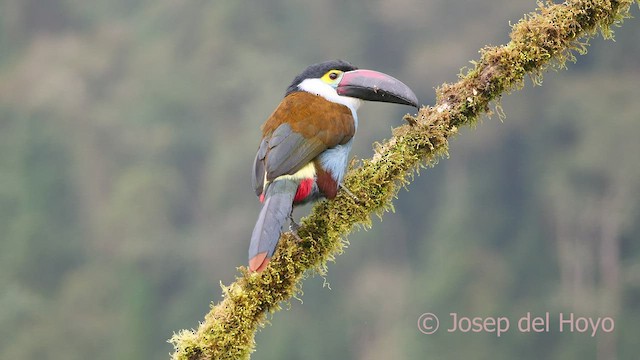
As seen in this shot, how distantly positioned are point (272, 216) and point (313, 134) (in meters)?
0.42

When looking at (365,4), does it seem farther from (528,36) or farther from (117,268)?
(528,36)

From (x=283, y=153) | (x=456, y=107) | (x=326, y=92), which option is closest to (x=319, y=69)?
(x=326, y=92)

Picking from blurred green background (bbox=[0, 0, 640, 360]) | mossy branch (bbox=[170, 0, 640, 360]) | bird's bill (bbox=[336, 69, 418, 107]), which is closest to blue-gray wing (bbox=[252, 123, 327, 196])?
mossy branch (bbox=[170, 0, 640, 360])

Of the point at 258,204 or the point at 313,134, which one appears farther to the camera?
the point at 258,204

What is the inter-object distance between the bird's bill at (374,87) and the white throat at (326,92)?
2cm

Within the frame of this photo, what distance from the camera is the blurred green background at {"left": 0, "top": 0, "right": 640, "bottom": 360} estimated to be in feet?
50.1

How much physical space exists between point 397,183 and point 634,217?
534 inches

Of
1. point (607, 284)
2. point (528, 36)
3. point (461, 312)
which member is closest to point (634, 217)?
point (607, 284)

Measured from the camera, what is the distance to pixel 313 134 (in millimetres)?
2928

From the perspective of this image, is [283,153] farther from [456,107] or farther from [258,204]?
[258,204]

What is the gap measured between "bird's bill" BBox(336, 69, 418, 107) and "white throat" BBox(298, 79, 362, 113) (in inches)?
0.9

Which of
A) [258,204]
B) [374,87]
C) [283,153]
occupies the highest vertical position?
[258,204]

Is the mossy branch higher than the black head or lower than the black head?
lower

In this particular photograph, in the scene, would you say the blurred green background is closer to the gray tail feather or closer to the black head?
the black head
